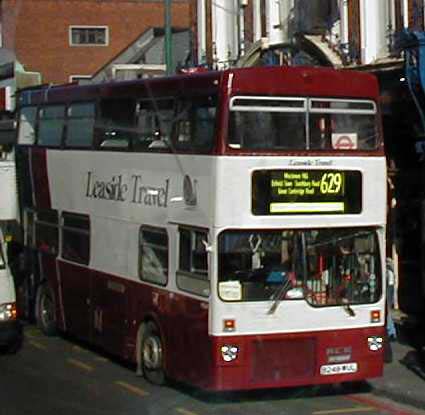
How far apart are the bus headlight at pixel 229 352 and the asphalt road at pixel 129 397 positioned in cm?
62

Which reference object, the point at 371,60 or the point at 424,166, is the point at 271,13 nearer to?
the point at 371,60

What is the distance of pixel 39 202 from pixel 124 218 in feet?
12.9

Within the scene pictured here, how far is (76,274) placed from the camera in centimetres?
1769

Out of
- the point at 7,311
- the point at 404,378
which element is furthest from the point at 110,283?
the point at 404,378

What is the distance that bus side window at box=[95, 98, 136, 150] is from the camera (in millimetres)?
15609

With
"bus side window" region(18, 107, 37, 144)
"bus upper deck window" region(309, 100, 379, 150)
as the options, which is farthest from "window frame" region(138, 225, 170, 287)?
"bus side window" region(18, 107, 37, 144)

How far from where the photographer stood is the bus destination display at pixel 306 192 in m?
13.4

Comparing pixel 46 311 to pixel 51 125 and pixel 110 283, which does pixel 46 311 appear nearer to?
pixel 51 125

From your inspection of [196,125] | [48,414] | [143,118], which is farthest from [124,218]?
[48,414]

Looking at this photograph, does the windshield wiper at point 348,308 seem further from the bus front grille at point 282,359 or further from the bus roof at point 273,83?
the bus roof at point 273,83

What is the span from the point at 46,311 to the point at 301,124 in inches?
292

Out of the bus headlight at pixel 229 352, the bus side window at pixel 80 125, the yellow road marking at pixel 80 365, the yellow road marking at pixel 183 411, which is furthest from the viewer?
the bus side window at pixel 80 125

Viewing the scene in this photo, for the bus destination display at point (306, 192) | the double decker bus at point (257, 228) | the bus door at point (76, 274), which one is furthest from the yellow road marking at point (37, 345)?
the bus destination display at point (306, 192)

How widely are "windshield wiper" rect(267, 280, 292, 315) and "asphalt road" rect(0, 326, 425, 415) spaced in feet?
3.81
